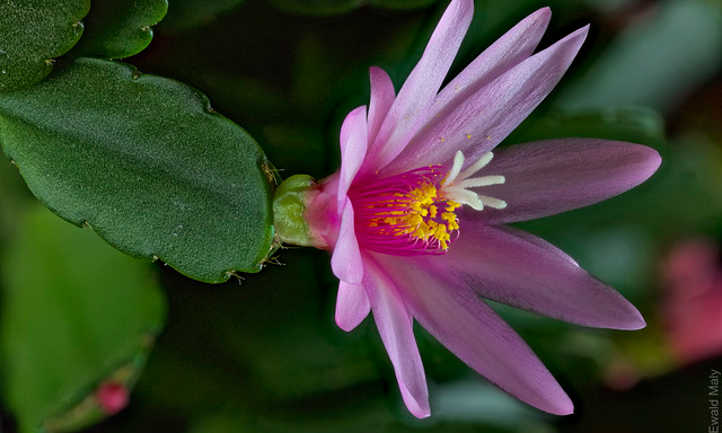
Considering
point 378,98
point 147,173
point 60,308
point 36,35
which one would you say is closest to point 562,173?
point 378,98

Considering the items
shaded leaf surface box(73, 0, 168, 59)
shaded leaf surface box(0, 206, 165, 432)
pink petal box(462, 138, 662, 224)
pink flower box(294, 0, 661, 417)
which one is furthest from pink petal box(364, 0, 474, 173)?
shaded leaf surface box(0, 206, 165, 432)

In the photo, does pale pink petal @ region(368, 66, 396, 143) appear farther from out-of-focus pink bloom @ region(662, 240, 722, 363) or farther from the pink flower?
out-of-focus pink bloom @ region(662, 240, 722, 363)

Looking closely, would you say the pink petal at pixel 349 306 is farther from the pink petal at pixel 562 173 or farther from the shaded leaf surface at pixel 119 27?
the shaded leaf surface at pixel 119 27

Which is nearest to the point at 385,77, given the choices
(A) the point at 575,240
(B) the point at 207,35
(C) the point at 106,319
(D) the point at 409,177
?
(D) the point at 409,177

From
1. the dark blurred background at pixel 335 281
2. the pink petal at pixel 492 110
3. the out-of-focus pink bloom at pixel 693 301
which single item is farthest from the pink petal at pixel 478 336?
the out-of-focus pink bloom at pixel 693 301

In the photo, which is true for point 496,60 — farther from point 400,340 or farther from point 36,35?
point 36,35

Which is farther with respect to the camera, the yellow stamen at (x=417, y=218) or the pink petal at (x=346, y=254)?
the yellow stamen at (x=417, y=218)
